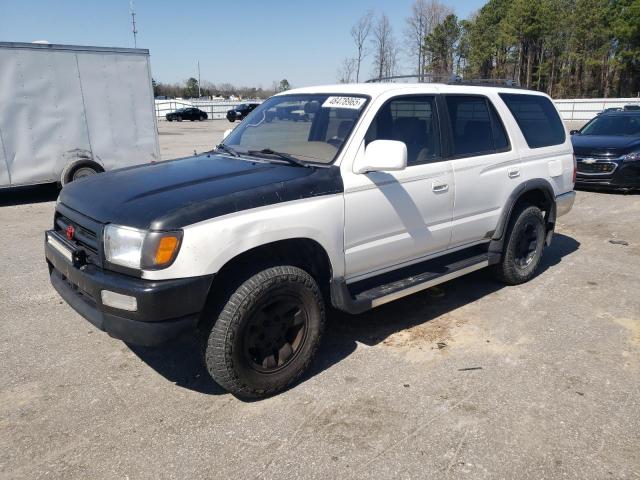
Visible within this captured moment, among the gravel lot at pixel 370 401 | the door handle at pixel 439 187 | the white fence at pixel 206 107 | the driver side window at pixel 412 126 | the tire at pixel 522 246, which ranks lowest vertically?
the gravel lot at pixel 370 401

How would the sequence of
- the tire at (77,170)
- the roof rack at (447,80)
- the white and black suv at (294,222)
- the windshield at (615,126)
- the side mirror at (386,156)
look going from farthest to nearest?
the windshield at (615,126) < the tire at (77,170) < the roof rack at (447,80) < the side mirror at (386,156) < the white and black suv at (294,222)

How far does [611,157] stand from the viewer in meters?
9.70

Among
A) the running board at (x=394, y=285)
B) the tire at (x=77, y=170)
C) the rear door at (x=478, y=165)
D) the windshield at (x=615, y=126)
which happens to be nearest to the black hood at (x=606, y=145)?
the windshield at (x=615, y=126)

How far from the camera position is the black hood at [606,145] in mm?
9648

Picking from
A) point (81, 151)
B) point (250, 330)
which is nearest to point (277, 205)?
point (250, 330)

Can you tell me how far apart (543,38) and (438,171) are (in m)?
64.7

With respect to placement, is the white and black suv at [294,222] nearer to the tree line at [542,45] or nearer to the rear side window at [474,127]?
the rear side window at [474,127]

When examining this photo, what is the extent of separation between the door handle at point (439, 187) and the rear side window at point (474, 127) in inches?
13.2

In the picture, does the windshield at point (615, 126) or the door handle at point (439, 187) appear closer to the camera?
the door handle at point (439, 187)

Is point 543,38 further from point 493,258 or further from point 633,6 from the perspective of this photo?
point 493,258

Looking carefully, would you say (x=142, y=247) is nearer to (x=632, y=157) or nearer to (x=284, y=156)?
(x=284, y=156)

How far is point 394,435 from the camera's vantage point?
2846mm

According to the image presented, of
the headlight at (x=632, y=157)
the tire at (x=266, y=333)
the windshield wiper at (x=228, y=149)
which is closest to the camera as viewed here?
the tire at (x=266, y=333)

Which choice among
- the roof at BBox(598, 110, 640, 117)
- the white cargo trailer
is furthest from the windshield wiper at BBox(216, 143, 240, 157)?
the roof at BBox(598, 110, 640, 117)
